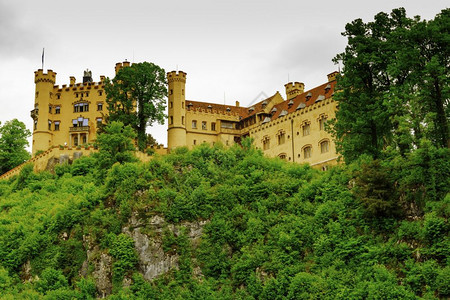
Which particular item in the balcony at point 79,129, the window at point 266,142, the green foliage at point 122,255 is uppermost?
the balcony at point 79,129

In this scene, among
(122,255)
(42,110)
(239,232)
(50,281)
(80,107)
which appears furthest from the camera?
(80,107)

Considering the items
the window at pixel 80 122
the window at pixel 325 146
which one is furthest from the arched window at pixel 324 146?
the window at pixel 80 122

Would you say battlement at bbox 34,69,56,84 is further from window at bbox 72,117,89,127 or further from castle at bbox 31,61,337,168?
window at bbox 72,117,89,127

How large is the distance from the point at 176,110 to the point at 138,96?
A: 7171 mm

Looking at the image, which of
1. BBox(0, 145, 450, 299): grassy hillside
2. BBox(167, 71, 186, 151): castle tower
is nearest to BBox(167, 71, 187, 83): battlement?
BBox(167, 71, 186, 151): castle tower

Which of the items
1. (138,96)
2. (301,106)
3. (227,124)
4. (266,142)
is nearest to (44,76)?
(138,96)

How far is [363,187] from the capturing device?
Answer: 43.4 metres

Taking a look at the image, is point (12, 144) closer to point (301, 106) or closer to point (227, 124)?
point (227, 124)

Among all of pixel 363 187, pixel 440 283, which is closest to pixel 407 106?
pixel 363 187

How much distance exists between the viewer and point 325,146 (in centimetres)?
7125

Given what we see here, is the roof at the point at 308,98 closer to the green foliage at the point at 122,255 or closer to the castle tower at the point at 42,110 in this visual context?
the castle tower at the point at 42,110

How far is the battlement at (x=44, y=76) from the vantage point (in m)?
84.1

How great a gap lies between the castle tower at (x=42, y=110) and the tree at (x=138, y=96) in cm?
1163

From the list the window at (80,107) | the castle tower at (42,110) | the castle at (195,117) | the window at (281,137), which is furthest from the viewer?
the window at (80,107)
